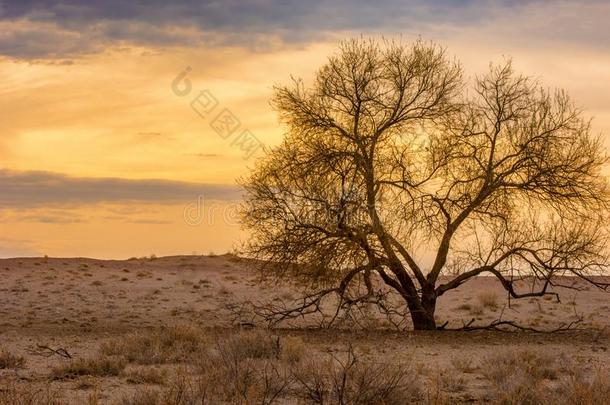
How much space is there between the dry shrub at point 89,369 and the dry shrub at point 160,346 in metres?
1.01

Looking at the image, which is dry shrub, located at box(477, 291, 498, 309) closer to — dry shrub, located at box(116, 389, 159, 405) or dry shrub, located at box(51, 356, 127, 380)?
dry shrub, located at box(51, 356, 127, 380)

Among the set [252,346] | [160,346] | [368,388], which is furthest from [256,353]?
[368,388]

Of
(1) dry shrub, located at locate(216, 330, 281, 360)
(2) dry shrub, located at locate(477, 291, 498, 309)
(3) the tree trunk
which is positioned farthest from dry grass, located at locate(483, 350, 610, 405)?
(2) dry shrub, located at locate(477, 291, 498, 309)

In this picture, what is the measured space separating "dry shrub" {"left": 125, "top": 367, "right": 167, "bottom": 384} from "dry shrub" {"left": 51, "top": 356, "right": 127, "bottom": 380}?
1.30 ft

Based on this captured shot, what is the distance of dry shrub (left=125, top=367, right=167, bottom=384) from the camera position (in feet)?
40.1

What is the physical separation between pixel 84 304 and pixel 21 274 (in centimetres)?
934

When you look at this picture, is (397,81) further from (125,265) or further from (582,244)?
(125,265)

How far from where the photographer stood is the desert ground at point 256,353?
1054 centimetres

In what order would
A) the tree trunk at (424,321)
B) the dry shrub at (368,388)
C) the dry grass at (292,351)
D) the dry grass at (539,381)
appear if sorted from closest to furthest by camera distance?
the dry shrub at (368,388)
the dry grass at (539,381)
the dry grass at (292,351)
the tree trunk at (424,321)

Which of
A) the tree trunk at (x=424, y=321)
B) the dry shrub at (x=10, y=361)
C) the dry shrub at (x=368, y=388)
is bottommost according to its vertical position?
the dry shrub at (x=10, y=361)

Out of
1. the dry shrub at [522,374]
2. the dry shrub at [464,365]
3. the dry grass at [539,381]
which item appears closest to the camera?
the dry grass at [539,381]

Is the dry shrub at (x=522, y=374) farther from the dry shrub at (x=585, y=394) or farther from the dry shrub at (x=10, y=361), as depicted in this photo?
the dry shrub at (x=10, y=361)

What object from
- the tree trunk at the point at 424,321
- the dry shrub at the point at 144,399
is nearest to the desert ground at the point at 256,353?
the dry shrub at the point at 144,399

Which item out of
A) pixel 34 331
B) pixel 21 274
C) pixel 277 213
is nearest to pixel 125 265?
pixel 21 274
